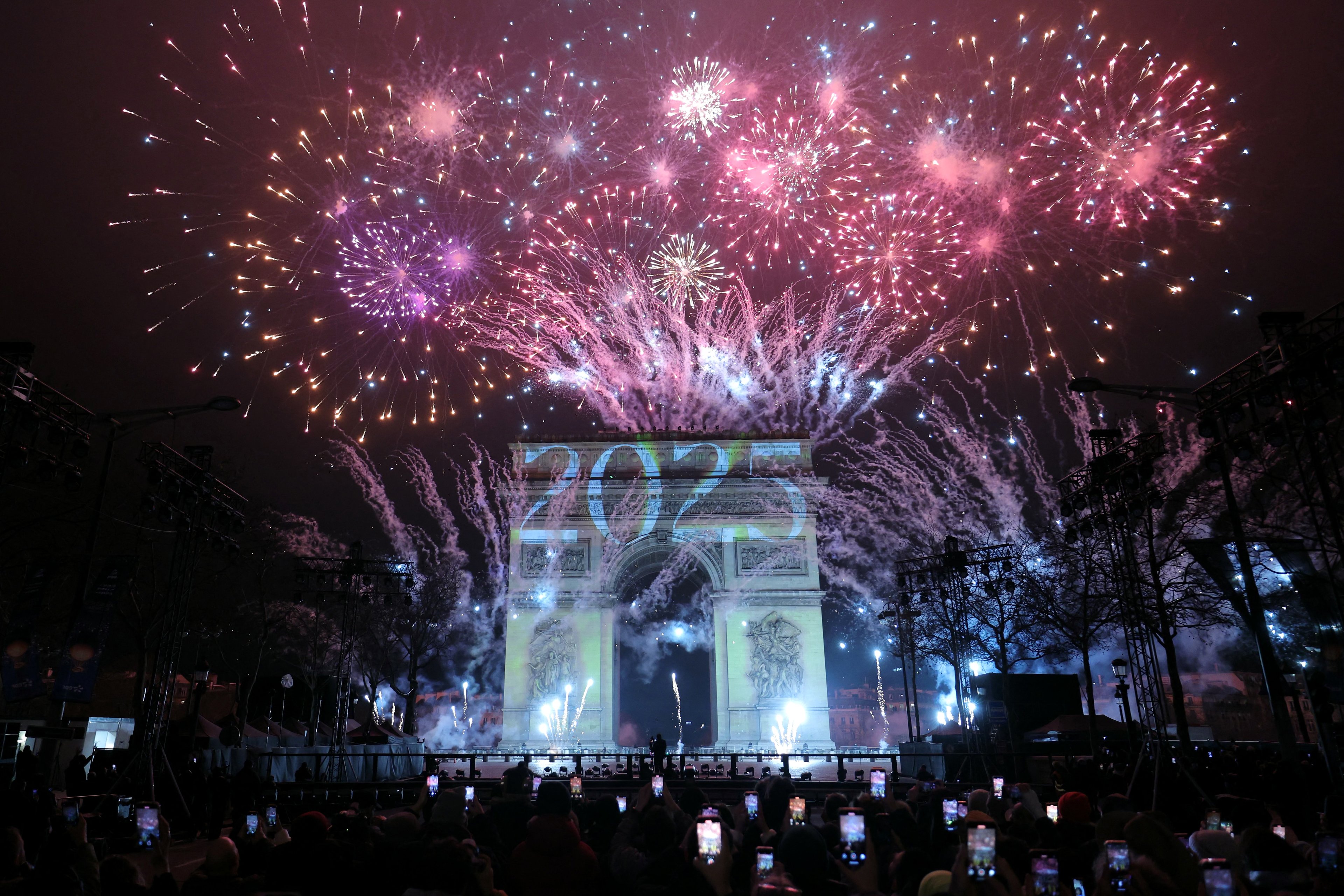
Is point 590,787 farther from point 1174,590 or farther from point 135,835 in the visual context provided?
point 1174,590

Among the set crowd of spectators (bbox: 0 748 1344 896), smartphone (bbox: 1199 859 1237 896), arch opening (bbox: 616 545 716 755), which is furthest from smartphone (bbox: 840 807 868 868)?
arch opening (bbox: 616 545 716 755)

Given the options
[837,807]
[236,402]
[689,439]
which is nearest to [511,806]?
[837,807]

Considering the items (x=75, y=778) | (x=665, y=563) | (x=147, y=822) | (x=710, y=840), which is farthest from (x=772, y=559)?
(x=710, y=840)

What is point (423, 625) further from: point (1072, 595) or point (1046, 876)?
point (1046, 876)

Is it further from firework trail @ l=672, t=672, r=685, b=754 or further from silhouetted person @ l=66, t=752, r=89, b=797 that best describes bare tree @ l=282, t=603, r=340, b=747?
silhouetted person @ l=66, t=752, r=89, b=797

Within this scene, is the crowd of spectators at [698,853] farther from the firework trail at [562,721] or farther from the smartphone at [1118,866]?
the firework trail at [562,721]

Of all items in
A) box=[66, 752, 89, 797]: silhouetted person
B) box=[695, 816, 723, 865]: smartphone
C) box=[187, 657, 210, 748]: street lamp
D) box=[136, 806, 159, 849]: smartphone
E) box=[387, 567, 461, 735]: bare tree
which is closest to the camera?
box=[695, 816, 723, 865]: smartphone

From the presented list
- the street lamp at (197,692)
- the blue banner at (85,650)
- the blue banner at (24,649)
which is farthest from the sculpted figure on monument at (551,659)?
the blue banner at (24,649)
